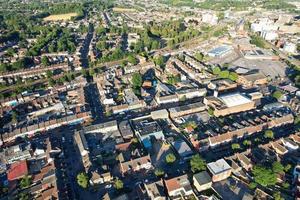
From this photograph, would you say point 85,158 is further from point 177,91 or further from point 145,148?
point 177,91

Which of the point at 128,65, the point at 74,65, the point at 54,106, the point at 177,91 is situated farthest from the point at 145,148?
the point at 74,65

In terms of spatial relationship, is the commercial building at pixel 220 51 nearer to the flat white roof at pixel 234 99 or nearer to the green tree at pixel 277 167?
the flat white roof at pixel 234 99

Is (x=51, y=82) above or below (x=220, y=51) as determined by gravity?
below

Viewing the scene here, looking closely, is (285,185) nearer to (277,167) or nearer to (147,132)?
(277,167)

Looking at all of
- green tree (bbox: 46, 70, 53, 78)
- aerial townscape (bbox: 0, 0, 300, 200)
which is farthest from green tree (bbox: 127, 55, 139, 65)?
green tree (bbox: 46, 70, 53, 78)

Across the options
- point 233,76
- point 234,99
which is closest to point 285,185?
point 234,99

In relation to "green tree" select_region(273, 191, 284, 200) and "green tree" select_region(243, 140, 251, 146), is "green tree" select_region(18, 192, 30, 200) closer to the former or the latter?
"green tree" select_region(273, 191, 284, 200)

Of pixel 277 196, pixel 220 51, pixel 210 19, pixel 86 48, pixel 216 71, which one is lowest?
pixel 277 196

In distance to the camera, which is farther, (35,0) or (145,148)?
(35,0)
